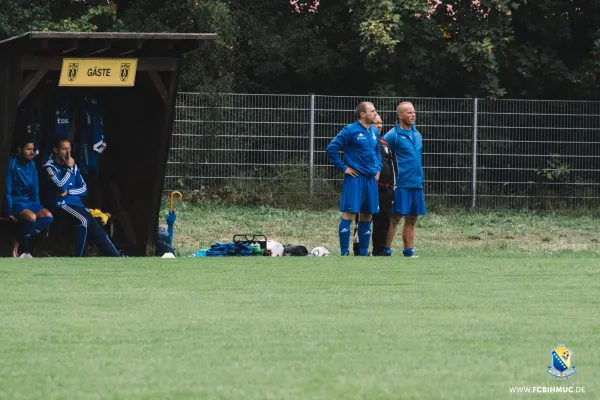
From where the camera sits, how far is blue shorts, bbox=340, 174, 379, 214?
653 inches

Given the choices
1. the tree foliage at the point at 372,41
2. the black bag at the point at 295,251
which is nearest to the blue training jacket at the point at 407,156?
the black bag at the point at 295,251

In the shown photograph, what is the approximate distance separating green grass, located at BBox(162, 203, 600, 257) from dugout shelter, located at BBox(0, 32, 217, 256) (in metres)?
1.67

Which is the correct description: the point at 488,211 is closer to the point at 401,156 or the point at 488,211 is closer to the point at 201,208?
the point at 201,208

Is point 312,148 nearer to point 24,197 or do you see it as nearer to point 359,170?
point 359,170

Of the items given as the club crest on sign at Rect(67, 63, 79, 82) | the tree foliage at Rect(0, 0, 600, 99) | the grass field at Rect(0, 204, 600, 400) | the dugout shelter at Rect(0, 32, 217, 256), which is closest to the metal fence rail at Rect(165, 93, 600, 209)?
the tree foliage at Rect(0, 0, 600, 99)

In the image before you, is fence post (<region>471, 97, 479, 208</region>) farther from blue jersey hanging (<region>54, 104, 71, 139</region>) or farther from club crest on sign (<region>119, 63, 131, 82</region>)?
→ club crest on sign (<region>119, 63, 131, 82</region>)

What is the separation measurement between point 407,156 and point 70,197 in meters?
3.91

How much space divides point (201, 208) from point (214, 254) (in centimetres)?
783

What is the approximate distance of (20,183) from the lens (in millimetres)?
16297

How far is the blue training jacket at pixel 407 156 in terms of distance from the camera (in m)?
16.8

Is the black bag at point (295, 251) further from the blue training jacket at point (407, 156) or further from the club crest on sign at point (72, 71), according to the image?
the club crest on sign at point (72, 71)

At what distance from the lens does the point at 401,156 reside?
16.9m

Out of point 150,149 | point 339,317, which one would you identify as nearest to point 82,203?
point 150,149

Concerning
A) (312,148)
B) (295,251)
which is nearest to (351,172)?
(295,251)
